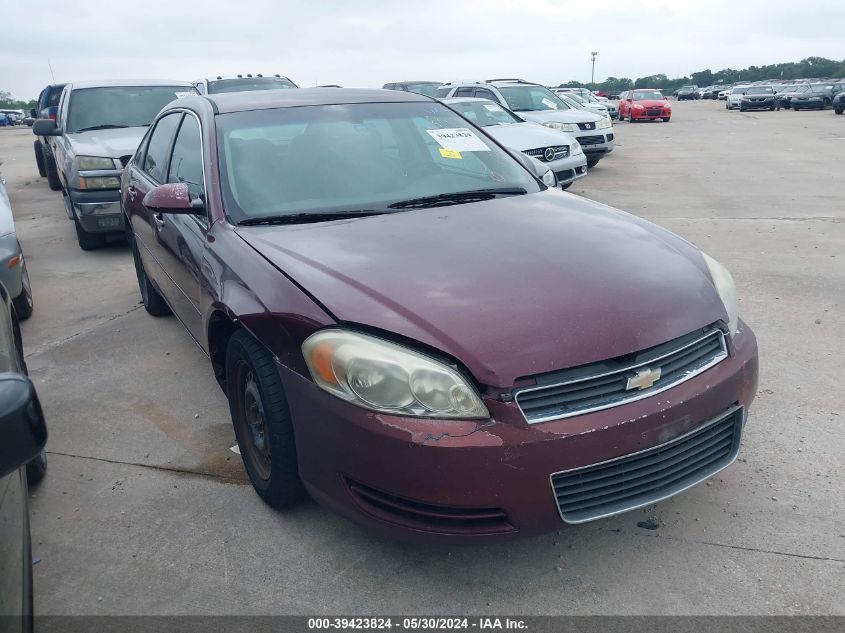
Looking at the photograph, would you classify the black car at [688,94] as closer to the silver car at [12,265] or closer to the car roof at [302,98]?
the car roof at [302,98]

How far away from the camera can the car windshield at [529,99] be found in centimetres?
1280

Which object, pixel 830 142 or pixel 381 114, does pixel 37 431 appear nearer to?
pixel 381 114

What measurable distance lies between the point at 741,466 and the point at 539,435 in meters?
1.45

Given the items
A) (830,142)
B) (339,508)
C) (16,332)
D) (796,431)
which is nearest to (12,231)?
(16,332)

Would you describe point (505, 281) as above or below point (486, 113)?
below

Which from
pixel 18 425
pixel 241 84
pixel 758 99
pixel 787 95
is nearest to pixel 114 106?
pixel 241 84

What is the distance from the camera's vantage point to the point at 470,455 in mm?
2066

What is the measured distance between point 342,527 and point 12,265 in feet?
10.9

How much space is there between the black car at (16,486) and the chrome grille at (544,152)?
8.24 meters

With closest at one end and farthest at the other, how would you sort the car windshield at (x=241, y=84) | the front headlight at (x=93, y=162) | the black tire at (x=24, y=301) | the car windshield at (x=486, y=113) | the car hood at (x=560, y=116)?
the black tire at (x=24, y=301) < the front headlight at (x=93, y=162) < the car windshield at (x=486, y=113) < the car hood at (x=560, y=116) < the car windshield at (x=241, y=84)

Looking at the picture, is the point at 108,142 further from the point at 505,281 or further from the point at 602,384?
the point at 602,384

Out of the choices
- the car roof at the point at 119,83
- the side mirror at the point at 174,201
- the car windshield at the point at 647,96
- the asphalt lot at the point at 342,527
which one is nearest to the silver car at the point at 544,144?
the car roof at the point at 119,83

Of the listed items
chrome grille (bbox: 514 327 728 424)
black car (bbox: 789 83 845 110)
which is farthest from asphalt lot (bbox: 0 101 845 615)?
black car (bbox: 789 83 845 110)

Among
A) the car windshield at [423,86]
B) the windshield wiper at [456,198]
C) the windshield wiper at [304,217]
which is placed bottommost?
the windshield wiper at [304,217]
